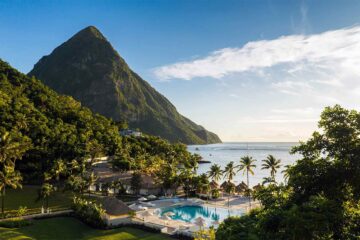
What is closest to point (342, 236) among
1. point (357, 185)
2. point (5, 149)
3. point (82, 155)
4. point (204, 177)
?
point (357, 185)

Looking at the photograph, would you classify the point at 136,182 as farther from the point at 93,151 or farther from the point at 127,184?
the point at 93,151

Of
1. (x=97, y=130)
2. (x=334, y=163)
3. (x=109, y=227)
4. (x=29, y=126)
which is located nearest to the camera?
(x=334, y=163)

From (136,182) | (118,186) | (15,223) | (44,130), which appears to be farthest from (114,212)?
(44,130)

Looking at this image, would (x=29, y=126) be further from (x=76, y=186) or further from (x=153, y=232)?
(x=153, y=232)

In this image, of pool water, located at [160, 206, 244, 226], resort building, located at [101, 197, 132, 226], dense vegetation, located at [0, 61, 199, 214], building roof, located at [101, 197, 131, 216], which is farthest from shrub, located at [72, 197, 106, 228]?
pool water, located at [160, 206, 244, 226]

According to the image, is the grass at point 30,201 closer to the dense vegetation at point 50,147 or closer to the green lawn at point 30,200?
the green lawn at point 30,200

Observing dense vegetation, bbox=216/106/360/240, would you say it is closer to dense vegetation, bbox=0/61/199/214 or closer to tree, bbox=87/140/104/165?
dense vegetation, bbox=0/61/199/214

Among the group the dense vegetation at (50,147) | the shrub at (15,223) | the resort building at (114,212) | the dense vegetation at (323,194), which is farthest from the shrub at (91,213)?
the dense vegetation at (323,194)
